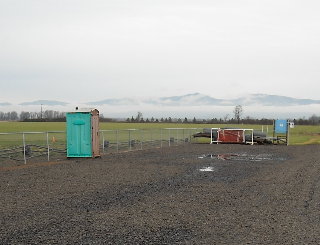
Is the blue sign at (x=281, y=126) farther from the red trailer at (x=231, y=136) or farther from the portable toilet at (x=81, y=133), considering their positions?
the portable toilet at (x=81, y=133)

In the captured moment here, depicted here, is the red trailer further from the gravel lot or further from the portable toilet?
the gravel lot

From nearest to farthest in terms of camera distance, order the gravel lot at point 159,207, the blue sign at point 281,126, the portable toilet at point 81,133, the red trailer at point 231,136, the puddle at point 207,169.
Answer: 1. the gravel lot at point 159,207
2. the puddle at point 207,169
3. the portable toilet at point 81,133
4. the red trailer at point 231,136
5. the blue sign at point 281,126

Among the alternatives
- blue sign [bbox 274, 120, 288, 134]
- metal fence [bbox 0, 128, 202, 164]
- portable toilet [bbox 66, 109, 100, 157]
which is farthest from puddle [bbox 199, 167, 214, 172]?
blue sign [bbox 274, 120, 288, 134]

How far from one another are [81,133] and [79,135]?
0.14 metres

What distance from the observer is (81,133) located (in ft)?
Answer: 67.4

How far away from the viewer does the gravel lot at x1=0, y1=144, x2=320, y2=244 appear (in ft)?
22.3

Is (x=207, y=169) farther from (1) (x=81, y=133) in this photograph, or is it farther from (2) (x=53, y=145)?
(2) (x=53, y=145)

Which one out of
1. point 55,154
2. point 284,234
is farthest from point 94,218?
point 55,154

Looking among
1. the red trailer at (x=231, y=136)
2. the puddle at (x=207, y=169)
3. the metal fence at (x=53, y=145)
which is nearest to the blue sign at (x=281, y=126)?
the red trailer at (x=231, y=136)

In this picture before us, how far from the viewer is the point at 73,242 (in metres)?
6.35

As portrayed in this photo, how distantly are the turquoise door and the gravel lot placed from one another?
4742 millimetres

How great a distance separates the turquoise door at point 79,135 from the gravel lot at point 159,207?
4742 millimetres

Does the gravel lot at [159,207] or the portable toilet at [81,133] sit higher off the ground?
the portable toilet at [81,133]

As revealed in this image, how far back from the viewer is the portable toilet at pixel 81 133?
20.5 metres
